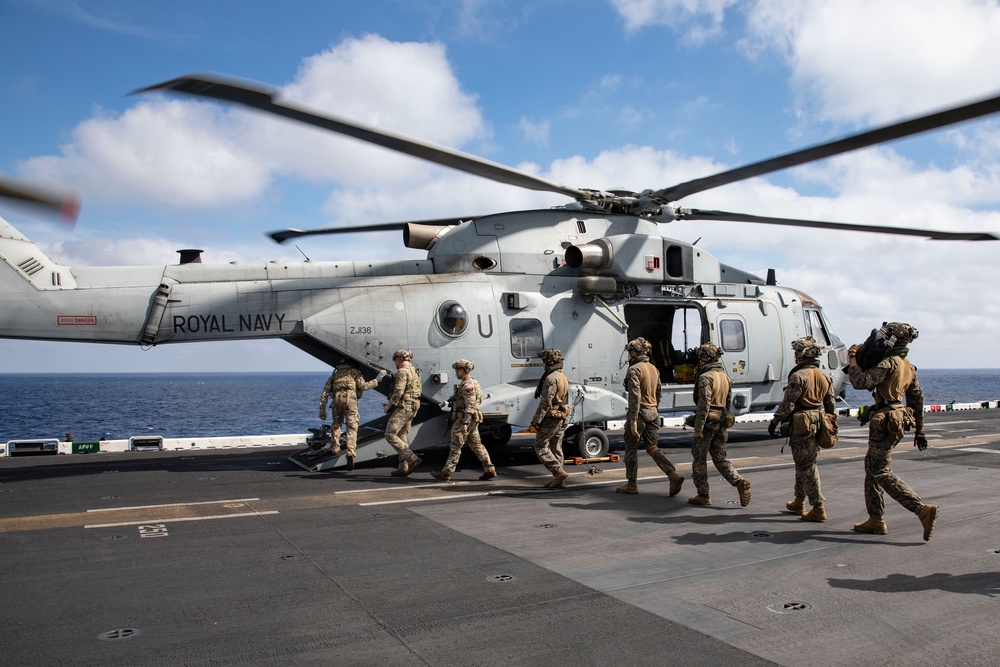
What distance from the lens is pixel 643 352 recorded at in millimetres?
9227

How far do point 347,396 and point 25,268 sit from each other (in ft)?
15.9

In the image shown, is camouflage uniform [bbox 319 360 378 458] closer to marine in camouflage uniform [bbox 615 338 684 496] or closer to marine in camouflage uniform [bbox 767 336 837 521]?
marine in camouflage uniform [bbox 615 338 684 496]

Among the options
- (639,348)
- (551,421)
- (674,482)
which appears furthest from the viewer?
(551,421)

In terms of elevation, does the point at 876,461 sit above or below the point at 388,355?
below

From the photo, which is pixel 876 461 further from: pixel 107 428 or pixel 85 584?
pixel 107 428

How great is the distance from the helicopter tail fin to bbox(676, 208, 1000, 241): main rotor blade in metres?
10.1

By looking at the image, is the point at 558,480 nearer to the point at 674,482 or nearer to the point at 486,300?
the point at 674,482

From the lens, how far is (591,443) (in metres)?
12.3

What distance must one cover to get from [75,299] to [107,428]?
34725mm

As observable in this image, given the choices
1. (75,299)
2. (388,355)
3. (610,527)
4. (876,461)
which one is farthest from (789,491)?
(75,299)

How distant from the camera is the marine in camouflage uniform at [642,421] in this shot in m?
8.82

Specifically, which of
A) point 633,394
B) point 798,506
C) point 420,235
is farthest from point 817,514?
point 420,235

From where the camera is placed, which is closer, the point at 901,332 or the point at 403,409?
the point at 901,332

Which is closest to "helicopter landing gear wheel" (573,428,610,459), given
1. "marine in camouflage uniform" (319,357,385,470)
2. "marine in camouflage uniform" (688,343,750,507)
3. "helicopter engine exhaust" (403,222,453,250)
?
"marine in camouflage uniform" (319,357,385,470)
